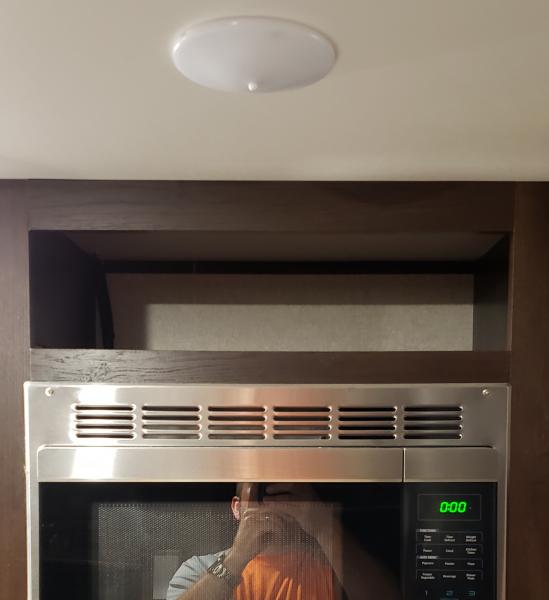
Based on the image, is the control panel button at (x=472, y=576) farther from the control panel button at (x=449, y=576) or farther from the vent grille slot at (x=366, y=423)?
the vent grille slot at (x=366, y=423)

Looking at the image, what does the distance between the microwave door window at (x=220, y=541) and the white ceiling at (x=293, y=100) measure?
1.35ft

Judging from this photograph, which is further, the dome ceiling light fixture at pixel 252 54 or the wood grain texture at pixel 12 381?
the wood grain texture at pixel 12 381

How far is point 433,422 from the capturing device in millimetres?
784

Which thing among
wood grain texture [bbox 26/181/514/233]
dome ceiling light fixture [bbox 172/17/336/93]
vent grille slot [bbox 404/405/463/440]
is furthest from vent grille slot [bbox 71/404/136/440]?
dome ceiling light fixture [bbox 172/17/336/93]

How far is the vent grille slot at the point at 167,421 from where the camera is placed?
78 cm

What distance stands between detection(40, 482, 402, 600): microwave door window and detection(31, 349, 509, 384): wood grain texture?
0.45 feet

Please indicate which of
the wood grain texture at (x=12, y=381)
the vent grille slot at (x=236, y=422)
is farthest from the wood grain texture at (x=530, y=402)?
the wood grain texture at (x=12, y=381)

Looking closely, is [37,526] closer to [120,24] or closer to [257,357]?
[257,357]

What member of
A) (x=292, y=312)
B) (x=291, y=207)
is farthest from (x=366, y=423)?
(x=292, y=312)

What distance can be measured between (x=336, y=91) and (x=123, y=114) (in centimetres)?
20

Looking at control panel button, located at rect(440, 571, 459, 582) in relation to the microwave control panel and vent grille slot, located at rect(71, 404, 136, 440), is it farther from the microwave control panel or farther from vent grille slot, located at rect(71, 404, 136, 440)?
vent grille slot, located at rect(71, 404, 136, 440)

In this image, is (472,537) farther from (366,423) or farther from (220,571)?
(220,571)

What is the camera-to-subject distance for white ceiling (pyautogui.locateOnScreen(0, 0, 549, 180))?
388 millimetres

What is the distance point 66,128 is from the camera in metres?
0.60
